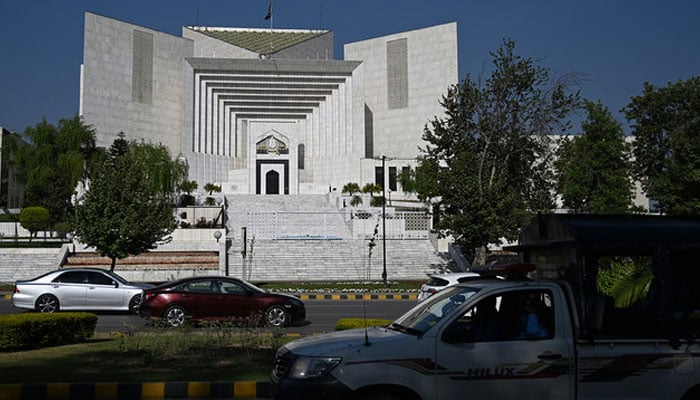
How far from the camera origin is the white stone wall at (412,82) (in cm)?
6188

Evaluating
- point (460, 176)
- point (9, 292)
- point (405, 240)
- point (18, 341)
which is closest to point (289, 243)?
point (405, 240)

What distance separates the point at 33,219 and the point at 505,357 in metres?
39.0

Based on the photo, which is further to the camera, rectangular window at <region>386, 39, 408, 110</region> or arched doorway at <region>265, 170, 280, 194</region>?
rectangular window at <region>386, 39, 408, 110</region>

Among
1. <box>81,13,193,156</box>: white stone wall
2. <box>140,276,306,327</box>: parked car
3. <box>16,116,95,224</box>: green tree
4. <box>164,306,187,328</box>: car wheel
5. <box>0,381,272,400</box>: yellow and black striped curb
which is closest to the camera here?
<box>0,381,272,400</box>: yellow and black striped curb

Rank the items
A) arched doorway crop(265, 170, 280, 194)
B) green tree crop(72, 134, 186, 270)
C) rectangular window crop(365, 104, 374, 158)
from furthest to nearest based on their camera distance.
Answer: rectangular window crop(365, 104, 374, 158), arched doorway crop(265, 170, 280, 194), green tree crop(72, 134, 186, 270)

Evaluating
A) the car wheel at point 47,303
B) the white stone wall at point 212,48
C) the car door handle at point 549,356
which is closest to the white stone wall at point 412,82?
the white stone wall at point 212,48

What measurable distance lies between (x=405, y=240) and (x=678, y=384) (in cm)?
3041

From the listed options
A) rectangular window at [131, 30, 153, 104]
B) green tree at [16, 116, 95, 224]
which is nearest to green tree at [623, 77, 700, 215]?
green tree at [16, 116, 95, 224]

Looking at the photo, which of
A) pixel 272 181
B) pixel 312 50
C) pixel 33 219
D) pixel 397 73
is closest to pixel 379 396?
pixel 33 219

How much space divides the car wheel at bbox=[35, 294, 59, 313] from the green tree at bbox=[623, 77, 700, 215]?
28.3 meters

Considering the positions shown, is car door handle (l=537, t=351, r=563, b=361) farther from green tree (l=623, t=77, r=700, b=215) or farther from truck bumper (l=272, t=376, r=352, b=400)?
green tree (l=623, t=77, r=700, b=215)

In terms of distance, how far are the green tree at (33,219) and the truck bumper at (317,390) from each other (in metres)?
37.9

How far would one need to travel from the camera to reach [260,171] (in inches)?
2392

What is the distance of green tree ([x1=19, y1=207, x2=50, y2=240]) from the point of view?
3850 cm
